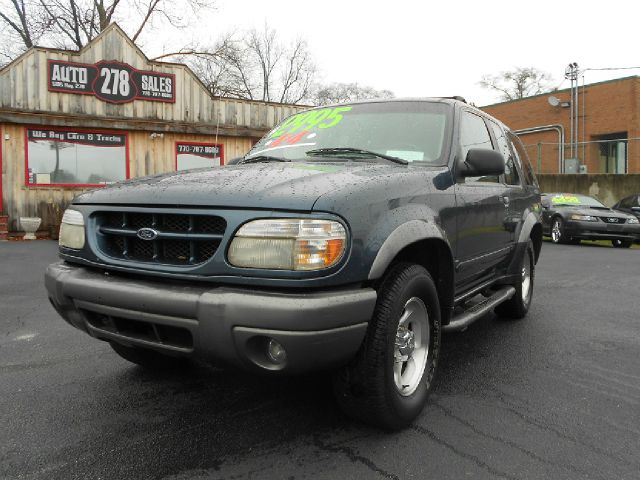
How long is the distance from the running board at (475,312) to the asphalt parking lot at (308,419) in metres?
0.39

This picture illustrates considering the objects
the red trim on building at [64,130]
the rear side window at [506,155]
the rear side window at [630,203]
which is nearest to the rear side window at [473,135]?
the rear side window at [506,155]

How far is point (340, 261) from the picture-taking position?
86.7 inches

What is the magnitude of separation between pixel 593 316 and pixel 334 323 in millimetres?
4130

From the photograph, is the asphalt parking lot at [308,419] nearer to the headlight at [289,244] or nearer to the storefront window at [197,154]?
the headlight at [289,244]

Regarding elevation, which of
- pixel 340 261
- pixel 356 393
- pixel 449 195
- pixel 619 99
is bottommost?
pixel 356 393

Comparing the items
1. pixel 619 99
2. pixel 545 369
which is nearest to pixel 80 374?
pixel 545 369

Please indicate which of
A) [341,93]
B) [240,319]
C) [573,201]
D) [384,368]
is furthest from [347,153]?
[341,93]

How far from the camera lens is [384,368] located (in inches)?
95.0

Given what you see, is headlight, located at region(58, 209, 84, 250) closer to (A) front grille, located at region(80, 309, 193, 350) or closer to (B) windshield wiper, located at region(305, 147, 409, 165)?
(A) front grille, located at region(80, 309, 193, 350)

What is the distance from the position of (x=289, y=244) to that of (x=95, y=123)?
42.3 ft

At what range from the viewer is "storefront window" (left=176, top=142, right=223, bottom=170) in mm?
14922

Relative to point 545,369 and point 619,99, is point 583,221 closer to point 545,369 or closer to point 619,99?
point 545,369

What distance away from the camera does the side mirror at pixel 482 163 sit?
317 centimetres

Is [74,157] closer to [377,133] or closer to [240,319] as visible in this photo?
[377,133]
